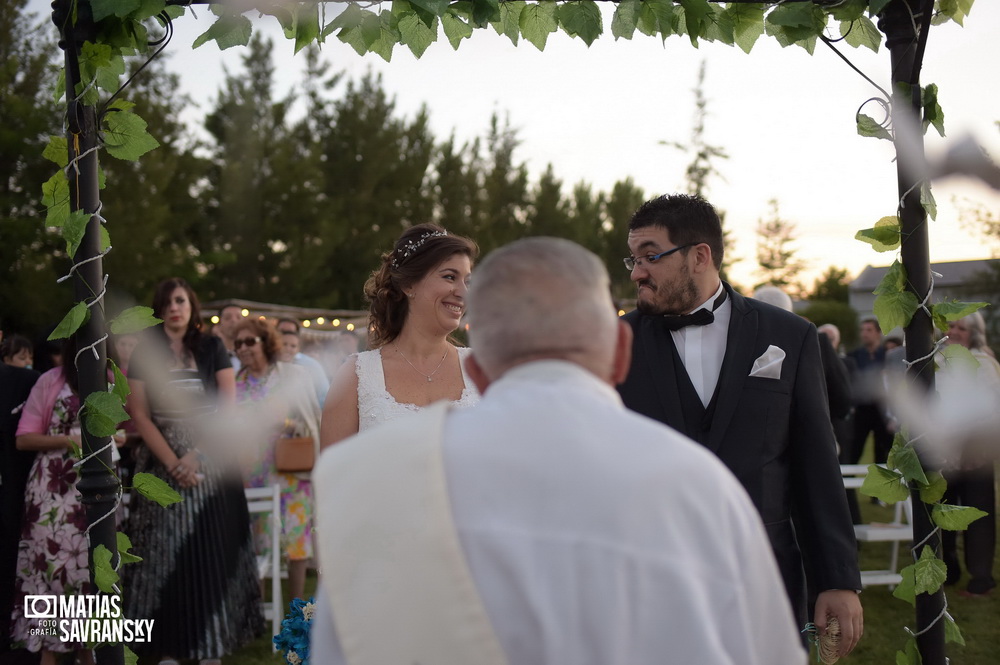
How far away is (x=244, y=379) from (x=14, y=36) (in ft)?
66.5

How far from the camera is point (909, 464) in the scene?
314 centimetres

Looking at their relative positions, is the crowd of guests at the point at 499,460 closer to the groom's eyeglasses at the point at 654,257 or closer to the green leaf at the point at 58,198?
the groom's eyeglasses at the point at 654,257

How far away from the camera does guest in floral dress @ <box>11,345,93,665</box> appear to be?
532cm

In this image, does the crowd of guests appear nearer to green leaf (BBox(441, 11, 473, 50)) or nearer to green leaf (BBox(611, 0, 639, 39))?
green leaf (BBox(611, 0, 639, 39))

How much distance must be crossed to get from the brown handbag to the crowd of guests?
26 millimetres

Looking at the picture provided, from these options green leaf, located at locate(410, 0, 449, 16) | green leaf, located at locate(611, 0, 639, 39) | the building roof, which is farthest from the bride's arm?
the building roof

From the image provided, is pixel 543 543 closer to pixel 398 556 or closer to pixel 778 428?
pixel 398 556

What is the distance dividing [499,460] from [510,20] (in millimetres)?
2523

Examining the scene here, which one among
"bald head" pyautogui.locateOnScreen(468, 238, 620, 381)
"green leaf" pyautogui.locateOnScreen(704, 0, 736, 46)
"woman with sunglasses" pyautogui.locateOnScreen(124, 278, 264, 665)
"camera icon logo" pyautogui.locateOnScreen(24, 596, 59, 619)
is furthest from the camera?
"woman with sunglasses" pyautogui.locateOnScreen(124, 278, 264, 665)

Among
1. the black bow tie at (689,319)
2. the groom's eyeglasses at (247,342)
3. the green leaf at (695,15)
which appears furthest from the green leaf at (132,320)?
the groom's eyeglasses at (247,342)

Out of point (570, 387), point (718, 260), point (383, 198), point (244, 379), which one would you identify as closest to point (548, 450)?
point (570, 387)

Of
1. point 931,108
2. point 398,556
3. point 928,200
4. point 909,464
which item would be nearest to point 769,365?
point 909,464

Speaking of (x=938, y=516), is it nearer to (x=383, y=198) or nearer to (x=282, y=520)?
(x=282, y=520)

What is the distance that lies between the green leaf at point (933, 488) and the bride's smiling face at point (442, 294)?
72.3 inches
